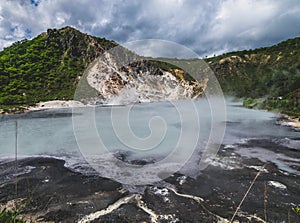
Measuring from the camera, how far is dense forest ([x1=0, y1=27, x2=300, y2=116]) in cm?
3609

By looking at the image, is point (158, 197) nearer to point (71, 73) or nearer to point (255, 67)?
point (71, 73)

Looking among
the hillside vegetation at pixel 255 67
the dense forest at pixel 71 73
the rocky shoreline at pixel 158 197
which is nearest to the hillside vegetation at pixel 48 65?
the dense forest at pixel 71 73

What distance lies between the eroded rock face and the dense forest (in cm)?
378

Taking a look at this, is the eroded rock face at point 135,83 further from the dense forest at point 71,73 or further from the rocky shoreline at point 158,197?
the rocky shoreline at point 158,197

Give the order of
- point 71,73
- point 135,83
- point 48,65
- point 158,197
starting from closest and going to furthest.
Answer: point 158,197, point 71,73, point 135,83, point 48,65

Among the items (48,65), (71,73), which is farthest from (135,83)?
(48,65)

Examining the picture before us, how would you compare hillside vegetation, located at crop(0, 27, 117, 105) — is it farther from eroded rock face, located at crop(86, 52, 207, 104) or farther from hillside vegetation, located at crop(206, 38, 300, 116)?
hillside vegetation, located at crop(206, 38, 300, 116)

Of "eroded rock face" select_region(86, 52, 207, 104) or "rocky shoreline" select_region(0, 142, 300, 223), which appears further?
"eroded rock face" select_region(86, 52, 207, 104)

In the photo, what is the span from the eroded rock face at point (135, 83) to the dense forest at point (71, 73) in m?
3.78

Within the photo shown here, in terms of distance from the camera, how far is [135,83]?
47.9 meters

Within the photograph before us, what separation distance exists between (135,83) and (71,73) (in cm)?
1438

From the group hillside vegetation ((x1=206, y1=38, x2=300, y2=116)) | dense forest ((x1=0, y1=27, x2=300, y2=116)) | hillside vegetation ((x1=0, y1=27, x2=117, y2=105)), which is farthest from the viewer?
hillside vegetation ((x1=206, y1=38, x2=300, y2=116))

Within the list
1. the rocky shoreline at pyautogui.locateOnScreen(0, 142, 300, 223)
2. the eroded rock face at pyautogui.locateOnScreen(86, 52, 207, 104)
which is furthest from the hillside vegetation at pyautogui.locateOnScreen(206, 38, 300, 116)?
the rocky shoreline at pyautogui.locateOnScreen(0, 142, 300, 223)

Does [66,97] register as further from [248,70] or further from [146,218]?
A: [248,70]
